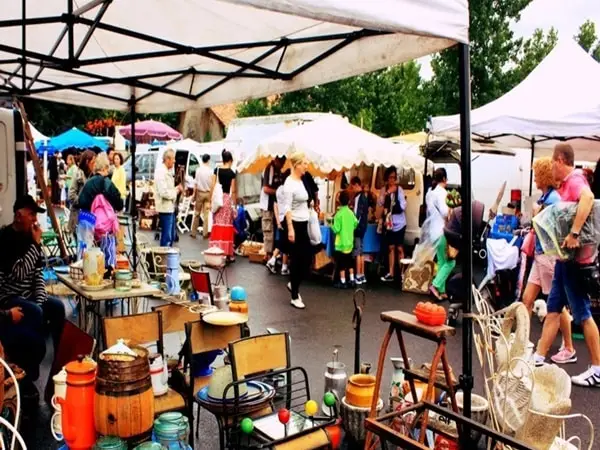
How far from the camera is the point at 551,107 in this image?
7.73 metres

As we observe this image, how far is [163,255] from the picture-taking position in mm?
7129

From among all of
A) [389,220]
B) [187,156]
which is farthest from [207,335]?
[187,156]

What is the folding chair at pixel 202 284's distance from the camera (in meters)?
5.44

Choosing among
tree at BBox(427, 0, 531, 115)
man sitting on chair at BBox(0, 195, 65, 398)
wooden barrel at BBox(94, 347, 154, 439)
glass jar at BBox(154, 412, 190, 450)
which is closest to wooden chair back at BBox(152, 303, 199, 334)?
man sitting on chair at BBox(0, 195, 65, 398)

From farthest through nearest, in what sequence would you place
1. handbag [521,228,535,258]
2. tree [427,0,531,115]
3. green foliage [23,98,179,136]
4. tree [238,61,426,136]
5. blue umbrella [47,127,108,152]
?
1. green foliage [23,98,179,136]
2. tree [238,61,426,136]
3. tree [427,0,531,115]
4. blue umbrella [47,127,108,152]
5. handbag [521,228,535,258]

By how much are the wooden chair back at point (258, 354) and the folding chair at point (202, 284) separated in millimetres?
1731

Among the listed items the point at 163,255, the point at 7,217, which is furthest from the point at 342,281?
the point at 7,217

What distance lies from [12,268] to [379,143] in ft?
22.8

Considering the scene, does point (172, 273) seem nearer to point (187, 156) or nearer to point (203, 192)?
point (203, 192)

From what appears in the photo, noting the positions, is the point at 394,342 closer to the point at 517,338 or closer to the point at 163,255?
the point at 163,255

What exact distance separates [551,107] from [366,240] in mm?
3794

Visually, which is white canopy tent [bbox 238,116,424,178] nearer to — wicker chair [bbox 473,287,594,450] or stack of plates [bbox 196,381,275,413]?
stack of plates [bbox 196,381,275,413]

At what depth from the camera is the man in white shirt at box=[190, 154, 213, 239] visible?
44.7 ft

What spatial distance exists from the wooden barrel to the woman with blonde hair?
12.0 ft
